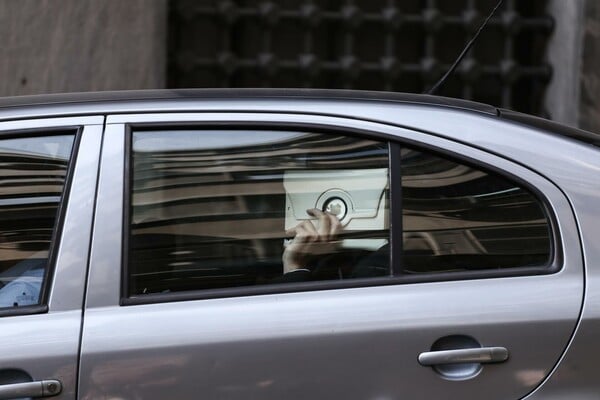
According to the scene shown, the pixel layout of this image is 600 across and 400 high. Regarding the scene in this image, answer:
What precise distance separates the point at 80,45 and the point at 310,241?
475 cm

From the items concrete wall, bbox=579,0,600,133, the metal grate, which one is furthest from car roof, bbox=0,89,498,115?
concrete wall, bbox=579,0,600,133

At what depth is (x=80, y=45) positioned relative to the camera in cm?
729

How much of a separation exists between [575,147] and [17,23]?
5.05 meters

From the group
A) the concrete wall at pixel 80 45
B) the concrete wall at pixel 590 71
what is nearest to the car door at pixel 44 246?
the concrete wall at pixel 80 45

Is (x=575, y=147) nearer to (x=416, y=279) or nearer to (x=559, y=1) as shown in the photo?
(x=416, y=279)

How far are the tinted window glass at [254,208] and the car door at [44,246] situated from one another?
14 cm

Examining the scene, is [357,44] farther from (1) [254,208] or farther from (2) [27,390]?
(2) [27,390]

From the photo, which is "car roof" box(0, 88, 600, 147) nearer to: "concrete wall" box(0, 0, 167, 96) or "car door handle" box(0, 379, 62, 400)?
"car door handle" box(0, 379, 62, 400)

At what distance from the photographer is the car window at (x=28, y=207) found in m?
2.88

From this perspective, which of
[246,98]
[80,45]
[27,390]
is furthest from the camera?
[80,45]

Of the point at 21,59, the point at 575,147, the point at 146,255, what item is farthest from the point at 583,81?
the point at 146,255

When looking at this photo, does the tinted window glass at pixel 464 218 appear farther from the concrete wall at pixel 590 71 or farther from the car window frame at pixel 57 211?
the concrete wall at pixel 590 71

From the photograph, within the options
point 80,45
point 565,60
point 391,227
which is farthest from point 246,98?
point 565,60

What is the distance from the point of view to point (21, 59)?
7.20 metres
